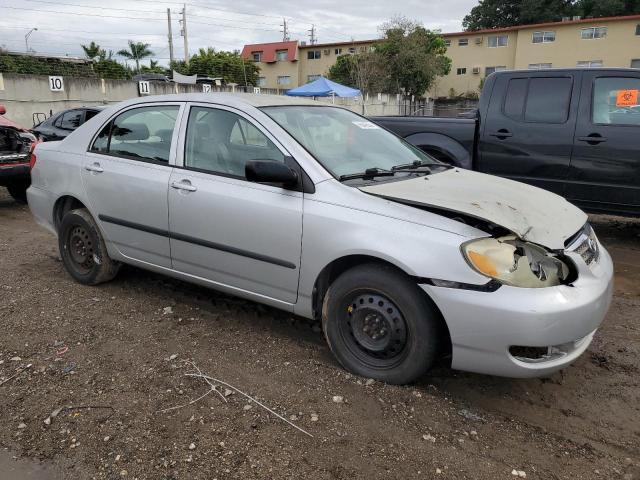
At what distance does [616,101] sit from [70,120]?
10144 mm

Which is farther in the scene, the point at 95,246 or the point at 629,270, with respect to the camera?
the point at 629,270

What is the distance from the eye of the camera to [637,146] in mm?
5523

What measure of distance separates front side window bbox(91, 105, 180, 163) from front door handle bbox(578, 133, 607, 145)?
4.29m

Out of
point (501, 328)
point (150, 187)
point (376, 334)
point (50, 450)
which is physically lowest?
point (50, 450)

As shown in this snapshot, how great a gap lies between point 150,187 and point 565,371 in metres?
3.06

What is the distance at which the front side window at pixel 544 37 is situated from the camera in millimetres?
42500

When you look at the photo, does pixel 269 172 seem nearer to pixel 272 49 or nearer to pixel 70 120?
pixel 70 120

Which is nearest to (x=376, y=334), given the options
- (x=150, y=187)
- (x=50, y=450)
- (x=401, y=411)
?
(x=401, y=411)

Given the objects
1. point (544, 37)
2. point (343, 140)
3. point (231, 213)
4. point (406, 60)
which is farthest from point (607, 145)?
point (544, 37)

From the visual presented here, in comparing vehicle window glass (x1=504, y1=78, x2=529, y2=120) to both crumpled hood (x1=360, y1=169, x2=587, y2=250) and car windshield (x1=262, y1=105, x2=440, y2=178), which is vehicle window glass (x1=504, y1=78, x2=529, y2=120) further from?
crumpled hood (x1=360, y1=169, x2=587, y2=250)

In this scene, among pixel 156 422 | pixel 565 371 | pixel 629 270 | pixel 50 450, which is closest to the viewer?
pixel 50 450

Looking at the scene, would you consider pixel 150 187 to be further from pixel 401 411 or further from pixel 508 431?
pixel 508 431

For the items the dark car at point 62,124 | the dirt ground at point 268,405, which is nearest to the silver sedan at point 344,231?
the dirt ground at point 268,405

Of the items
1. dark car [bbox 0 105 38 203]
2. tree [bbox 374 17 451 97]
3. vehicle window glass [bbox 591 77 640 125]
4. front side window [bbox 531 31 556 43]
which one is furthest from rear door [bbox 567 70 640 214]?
front side window [bbox 531 31 556 43]
